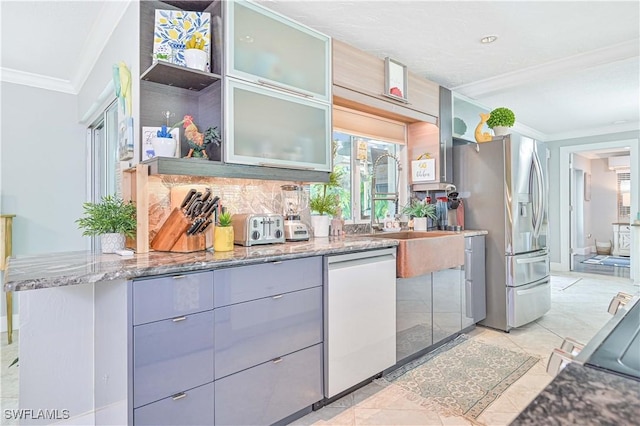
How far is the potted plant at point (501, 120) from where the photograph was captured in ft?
11.5

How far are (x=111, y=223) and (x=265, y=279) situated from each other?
0.88 metres

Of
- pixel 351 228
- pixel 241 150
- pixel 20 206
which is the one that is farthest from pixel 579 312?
pixel 20 206

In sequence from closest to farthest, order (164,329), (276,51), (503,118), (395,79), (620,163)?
(164,329) → (276,51) → (395,79) → (503,118) → (620,163)

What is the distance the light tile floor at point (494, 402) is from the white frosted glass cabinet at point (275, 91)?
1.49 metres

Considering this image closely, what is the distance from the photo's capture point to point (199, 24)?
2035mm

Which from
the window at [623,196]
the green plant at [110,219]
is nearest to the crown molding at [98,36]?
the green plant at [110,219]

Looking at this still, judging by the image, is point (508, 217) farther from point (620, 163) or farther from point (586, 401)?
point (620, 163)

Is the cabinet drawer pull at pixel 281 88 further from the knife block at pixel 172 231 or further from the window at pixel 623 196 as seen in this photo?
the window at pixel 623 196

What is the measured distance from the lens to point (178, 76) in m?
1.99

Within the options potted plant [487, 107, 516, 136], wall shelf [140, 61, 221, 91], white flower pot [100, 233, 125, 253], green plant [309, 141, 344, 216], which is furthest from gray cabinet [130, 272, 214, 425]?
potted plant [487, 107, 516, 136]

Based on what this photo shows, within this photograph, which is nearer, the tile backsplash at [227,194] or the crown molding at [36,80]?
the tile backsplash at [227,194]

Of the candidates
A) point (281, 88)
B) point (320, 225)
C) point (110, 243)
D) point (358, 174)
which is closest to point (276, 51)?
point (281, 88)

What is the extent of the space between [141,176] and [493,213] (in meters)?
2.99

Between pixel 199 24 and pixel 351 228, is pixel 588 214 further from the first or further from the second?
pixel 199 24
